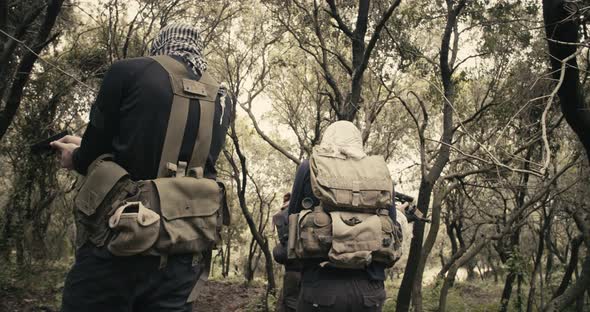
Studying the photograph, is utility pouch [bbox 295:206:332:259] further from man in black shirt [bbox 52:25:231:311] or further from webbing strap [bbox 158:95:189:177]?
webbing strap [bbox 158:95:189:177]

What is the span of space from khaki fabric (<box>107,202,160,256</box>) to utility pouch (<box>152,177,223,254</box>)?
0.22ft

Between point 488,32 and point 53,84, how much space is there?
7.88m

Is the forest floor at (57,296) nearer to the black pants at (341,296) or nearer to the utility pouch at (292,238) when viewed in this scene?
the utility pouch at (292,238)

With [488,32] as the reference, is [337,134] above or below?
below

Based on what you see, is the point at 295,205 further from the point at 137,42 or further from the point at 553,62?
the point at 137,42

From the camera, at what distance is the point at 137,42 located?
10812mm

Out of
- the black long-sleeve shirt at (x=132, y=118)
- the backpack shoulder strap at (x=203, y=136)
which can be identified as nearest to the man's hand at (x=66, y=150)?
the black long-sleeve shirt at (x=132, y=118)

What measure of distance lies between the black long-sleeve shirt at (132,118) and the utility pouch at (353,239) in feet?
3.93

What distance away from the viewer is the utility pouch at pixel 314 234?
122 inches

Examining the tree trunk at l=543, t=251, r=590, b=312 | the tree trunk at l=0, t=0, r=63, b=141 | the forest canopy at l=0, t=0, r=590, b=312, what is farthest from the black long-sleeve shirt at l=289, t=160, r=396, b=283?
the tree trunk at l=543, t=251, r=590, b=312

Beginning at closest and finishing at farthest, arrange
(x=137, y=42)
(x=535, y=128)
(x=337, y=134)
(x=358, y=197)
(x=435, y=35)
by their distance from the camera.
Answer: (x=358, y=197) → (x=337, y=134) → (x=535, y=128) → (x=137, y=42) → (x=435, y=35)

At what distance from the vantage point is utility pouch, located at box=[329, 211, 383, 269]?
3010 millimetres

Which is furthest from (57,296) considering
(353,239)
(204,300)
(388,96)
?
(388,96)

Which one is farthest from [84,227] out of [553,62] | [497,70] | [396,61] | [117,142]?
[497,70]
